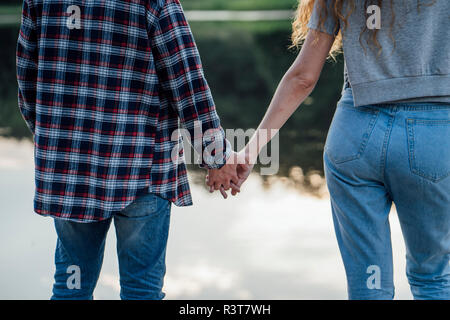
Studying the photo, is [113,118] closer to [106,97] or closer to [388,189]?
[106,97]

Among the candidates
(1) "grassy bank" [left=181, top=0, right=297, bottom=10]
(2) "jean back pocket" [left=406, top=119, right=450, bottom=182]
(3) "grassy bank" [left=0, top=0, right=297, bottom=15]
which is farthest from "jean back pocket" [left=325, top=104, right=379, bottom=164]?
(3) "grassy bank" [left=0, top=0, right=297, bottom=15]

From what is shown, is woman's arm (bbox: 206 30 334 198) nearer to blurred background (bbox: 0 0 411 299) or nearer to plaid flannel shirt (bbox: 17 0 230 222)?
plaid flannel shirt (bbox: 17 0 230 222)

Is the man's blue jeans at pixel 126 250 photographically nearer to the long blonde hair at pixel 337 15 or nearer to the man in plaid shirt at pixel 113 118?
the man in plaid shirt at pixel 113 118

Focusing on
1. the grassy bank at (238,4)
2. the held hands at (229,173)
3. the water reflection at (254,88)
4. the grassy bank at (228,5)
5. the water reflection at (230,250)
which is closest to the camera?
the held hands at (229,173)

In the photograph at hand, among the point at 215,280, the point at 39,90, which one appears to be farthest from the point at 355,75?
the point at 215,280

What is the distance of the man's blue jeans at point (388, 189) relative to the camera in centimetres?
168

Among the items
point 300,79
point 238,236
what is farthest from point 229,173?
point 238,236

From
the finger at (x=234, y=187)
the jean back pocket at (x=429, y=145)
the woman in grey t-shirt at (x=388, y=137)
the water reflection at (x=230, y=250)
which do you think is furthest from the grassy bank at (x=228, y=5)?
the jean back pocket at (x=429, y=145)

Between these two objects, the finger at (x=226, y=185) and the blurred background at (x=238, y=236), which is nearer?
the finger at (x=226, y=185)

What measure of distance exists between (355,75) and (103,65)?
2.56 feet

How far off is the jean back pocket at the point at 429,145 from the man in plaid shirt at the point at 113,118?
2.21 ft

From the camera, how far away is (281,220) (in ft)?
13.8

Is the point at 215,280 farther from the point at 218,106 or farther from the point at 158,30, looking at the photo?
the point at 218,106
